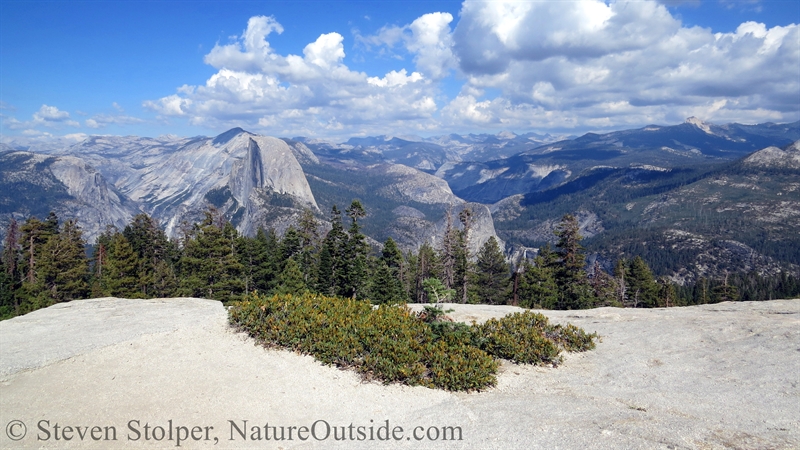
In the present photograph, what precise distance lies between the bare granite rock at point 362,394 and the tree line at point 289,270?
62.1 ft

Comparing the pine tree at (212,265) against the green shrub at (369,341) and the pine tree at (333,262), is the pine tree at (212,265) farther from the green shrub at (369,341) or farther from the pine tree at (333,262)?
the green shrub at (369,341)

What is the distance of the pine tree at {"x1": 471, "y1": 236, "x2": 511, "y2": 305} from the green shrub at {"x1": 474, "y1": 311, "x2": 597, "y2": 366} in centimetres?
3872

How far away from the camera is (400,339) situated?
48.0 ft

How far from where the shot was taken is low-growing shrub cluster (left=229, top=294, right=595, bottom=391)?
13.3 meters

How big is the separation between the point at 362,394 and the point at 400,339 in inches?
108

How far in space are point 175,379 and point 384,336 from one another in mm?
6806

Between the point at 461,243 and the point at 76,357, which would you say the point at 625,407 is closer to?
the point at 76,357

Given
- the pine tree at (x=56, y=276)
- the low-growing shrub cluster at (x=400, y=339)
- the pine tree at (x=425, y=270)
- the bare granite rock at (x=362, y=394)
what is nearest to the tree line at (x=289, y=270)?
the pine tree at (x=56, y=276)

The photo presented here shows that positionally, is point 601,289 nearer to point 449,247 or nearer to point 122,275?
point 449,247

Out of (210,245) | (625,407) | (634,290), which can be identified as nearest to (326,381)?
(625,407)

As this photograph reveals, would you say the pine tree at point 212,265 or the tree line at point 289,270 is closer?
the pine tree at point 212,265

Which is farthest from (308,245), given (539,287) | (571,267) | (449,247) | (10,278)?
(571,267)

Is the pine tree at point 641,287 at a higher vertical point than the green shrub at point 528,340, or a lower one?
lower

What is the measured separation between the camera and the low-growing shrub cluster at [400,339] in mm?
13266
